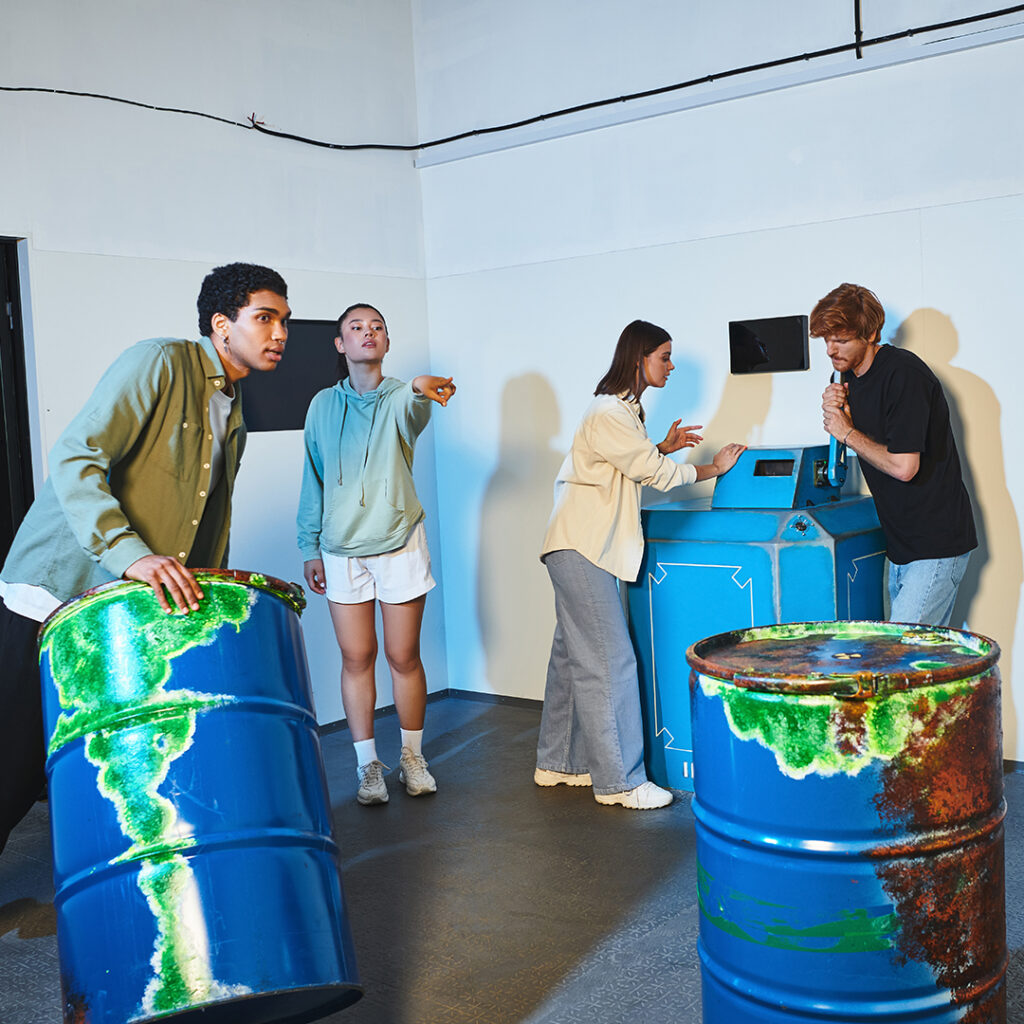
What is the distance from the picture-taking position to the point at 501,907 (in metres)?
2.99

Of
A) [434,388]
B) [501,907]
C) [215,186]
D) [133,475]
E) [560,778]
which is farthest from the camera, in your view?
[215,186]

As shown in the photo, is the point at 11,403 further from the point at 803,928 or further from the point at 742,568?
the point at 803,928

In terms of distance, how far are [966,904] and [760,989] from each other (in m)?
0.32

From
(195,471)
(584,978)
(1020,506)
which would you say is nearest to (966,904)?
(584,978)

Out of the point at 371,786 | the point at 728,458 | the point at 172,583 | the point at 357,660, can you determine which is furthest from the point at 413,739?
the point at 172,583

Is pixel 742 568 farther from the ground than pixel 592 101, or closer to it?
closer to it

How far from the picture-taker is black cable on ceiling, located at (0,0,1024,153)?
373 cm

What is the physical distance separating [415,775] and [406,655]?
41 cm

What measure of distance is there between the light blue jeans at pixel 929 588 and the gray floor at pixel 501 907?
2.06 feet

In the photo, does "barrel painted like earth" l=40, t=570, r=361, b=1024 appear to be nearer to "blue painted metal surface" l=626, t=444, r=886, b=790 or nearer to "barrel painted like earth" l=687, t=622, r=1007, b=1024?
"barrel painted like earth" l=687, t=622, r=1007, b=1024

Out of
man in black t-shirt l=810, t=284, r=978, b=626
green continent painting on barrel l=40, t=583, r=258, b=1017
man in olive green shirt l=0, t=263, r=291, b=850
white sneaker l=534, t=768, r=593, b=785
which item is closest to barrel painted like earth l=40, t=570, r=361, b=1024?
green continent painting on barrel l=40, t=583, r=258, b=1017

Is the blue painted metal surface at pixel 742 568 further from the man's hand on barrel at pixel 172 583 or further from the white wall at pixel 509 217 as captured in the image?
the man's hand on barrel at pixel 172 583

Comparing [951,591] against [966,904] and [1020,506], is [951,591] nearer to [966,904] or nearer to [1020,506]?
[1020,506]

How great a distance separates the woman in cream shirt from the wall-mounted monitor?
560 millimetres
